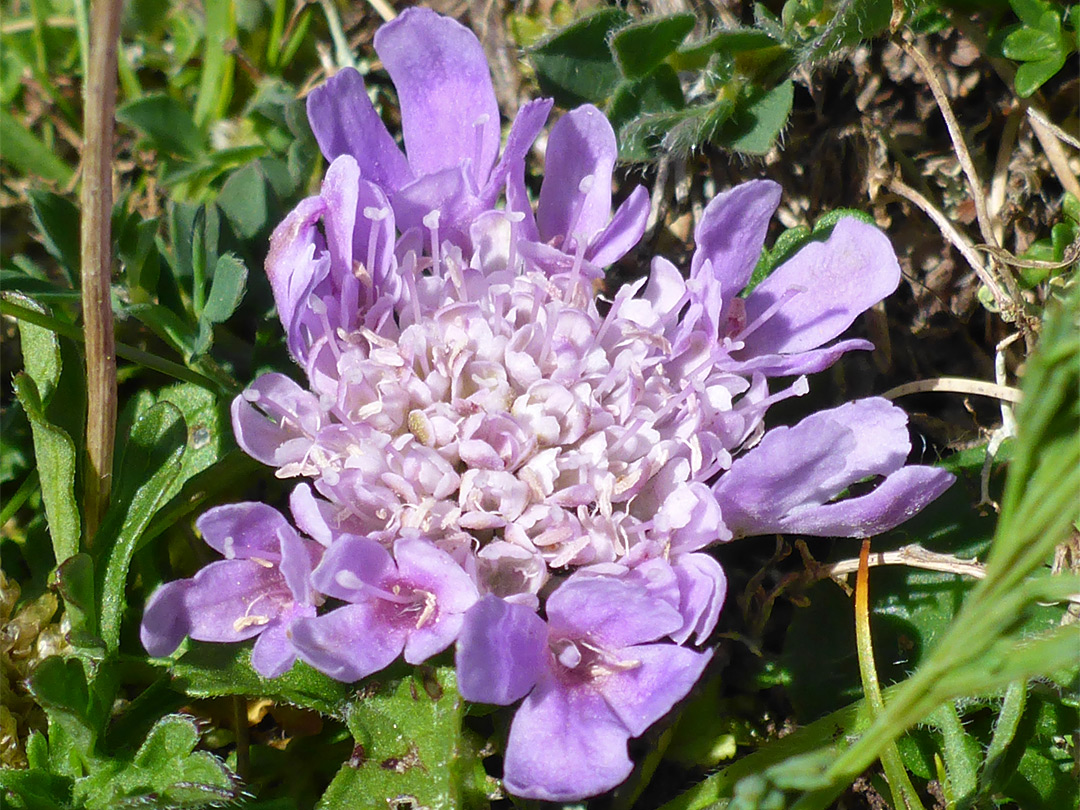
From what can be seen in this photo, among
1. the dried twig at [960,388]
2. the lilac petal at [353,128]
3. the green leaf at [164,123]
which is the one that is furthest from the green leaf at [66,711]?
the dried twig at [960,388]

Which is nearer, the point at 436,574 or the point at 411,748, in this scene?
the point at 436,574

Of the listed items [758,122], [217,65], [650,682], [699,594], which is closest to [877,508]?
[699,594]

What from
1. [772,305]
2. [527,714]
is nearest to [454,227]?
[772,305]

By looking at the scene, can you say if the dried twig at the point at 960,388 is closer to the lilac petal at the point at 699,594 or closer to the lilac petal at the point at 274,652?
the lilac petal at the point at 699,594

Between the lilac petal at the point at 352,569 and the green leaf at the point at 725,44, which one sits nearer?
the lilac petal at the point at 352,569

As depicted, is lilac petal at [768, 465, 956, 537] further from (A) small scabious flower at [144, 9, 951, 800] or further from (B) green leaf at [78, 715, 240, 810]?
(B) green leaf at [78, 715, 240, 810]

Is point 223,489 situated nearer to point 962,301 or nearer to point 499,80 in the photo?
point 499,80

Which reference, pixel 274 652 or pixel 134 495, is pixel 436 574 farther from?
pixel 134 495
